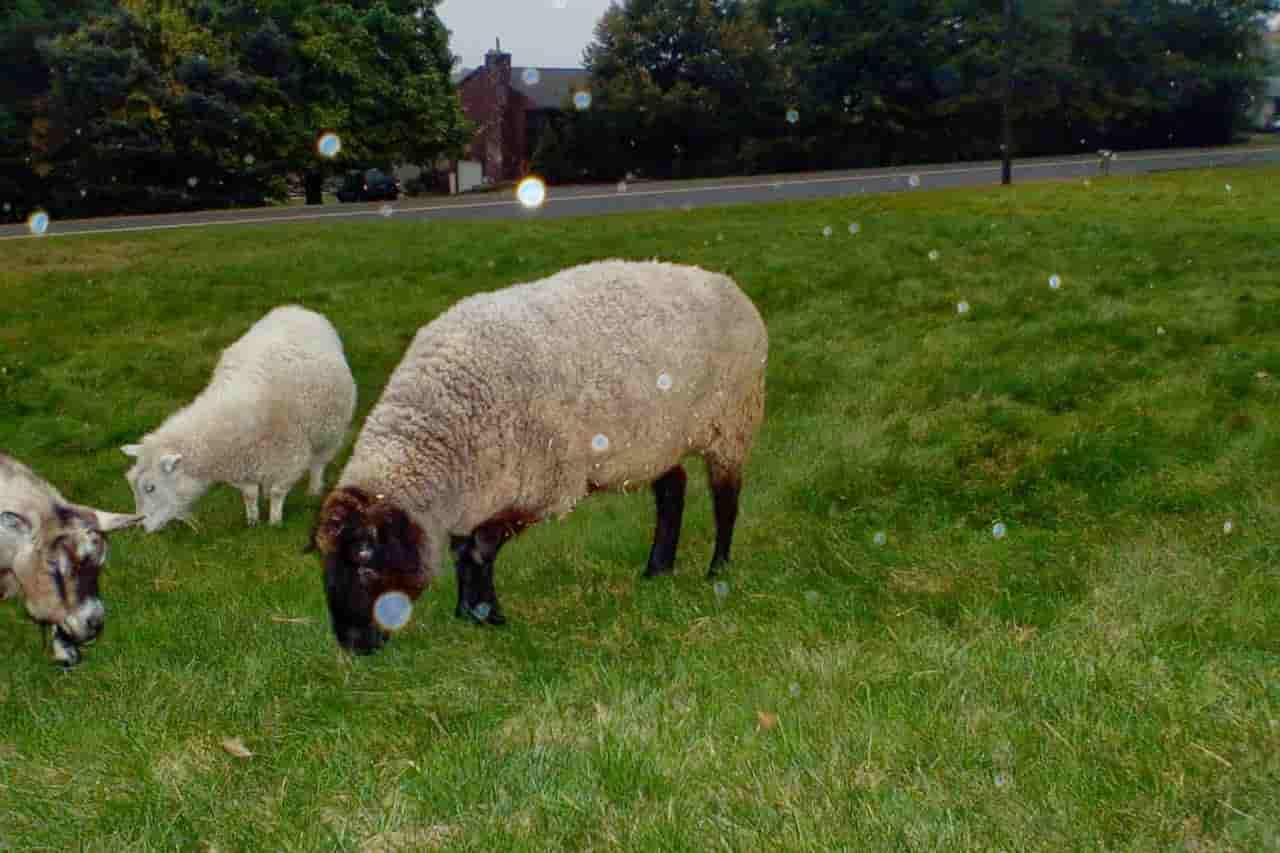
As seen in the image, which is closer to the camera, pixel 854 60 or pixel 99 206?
pixel 99 206

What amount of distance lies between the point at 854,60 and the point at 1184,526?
1819 inches

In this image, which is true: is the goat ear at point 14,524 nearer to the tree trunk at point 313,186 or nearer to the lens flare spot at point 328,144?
the lens flare spot at point 328,144

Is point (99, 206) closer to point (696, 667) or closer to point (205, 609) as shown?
point (205, 609)

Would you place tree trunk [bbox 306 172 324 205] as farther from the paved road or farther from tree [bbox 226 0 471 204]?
the paved road

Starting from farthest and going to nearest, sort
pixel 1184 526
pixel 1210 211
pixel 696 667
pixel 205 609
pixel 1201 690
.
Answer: pixel 1210 211, pixel 1184 526, pixel 205 609, pixel 696 667, pixel 1201 690

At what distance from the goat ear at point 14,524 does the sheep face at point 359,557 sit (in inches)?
70.6

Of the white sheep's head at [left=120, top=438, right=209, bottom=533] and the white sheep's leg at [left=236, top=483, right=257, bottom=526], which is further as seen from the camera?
the white sheep's leg at [left=236, top=483, right=257, bottom=526]

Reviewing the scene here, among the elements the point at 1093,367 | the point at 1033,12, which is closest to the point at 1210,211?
the point at 1093,367

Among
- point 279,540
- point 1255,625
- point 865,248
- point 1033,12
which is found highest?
point 1033,12

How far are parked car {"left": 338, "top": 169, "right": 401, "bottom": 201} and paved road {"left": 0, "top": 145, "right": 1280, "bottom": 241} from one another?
13802 millimetres

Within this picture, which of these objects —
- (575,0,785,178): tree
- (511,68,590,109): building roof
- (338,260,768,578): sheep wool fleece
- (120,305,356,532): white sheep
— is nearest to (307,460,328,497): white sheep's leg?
(120,305,356,532): white sheep

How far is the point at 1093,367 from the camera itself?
10602mm

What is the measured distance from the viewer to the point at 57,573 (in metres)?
5.84

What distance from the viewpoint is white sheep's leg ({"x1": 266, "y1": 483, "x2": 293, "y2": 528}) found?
9.72m
